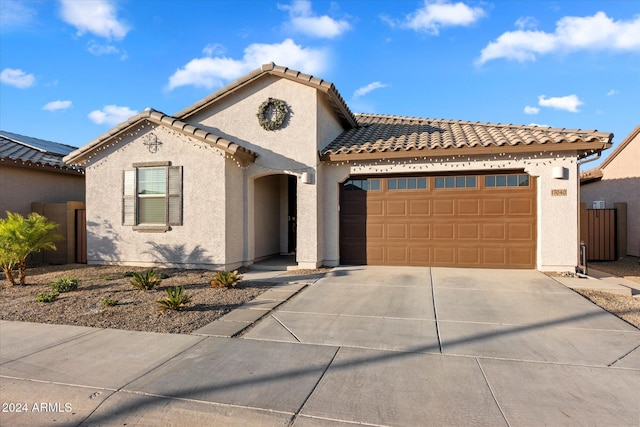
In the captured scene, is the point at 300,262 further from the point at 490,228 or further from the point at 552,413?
the point at 552,413

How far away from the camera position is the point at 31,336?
4.99m

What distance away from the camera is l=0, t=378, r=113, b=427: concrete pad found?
3043 millimetres

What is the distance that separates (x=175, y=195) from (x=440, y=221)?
7.18 meters

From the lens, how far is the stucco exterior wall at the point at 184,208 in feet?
31.0

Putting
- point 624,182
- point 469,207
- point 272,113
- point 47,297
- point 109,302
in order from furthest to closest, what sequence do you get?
point 624,182
point 272,113
point 469,207
point 47,297
point 109,302

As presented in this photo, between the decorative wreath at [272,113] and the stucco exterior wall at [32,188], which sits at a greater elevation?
the decorative wreath at [272,113]

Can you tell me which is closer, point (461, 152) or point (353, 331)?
point (353, 331)

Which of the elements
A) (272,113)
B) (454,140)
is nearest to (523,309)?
(454,140)

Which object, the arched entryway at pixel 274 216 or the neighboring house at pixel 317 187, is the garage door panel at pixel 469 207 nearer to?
the neighboring house at pixel 317 187

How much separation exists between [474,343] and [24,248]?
9.39m

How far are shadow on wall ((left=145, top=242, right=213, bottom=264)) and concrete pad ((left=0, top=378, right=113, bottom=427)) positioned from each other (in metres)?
5.84

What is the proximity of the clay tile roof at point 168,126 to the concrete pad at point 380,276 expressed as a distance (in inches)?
153

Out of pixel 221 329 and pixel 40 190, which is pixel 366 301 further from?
pixel 40 190

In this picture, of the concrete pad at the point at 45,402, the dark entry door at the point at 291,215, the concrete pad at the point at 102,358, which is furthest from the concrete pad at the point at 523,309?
the dark entry door at the point at 291,215
